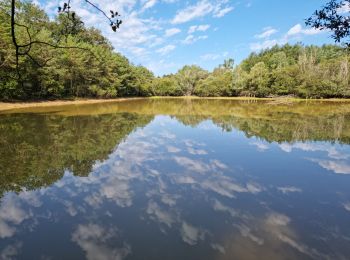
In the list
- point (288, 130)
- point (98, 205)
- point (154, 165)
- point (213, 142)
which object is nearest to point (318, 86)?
point (288, 130)

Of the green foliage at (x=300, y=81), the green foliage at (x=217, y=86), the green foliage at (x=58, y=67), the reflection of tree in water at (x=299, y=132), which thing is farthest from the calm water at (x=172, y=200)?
the green foliage at (x=217, y=86)

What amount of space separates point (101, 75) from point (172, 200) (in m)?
57.1

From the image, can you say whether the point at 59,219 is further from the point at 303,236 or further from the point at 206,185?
the point at 303,236

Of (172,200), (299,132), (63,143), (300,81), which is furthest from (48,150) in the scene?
(300,81)

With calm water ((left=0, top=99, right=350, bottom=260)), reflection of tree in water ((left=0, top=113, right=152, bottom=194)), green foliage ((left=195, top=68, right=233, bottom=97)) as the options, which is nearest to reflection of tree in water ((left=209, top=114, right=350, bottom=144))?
calm water ((left=0, top=99, right=350, bottom=260))

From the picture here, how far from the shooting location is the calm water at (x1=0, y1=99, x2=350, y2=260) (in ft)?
18.7

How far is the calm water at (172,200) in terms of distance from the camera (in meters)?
5.69

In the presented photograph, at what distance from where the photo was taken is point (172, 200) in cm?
805

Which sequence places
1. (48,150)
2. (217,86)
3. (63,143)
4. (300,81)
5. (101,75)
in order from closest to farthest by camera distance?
1. (48,150)
2. (63,143)
3. (101,75)
4. (300,81)
5. (217,86)

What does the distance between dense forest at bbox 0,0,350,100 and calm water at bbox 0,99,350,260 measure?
64.9 feet

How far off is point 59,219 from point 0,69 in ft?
105

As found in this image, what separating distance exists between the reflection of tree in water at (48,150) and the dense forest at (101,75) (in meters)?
13.0

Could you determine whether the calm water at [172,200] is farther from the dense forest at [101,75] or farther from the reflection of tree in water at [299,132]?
the dense forest at [101,75]

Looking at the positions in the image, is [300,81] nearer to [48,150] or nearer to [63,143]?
[63,143]
